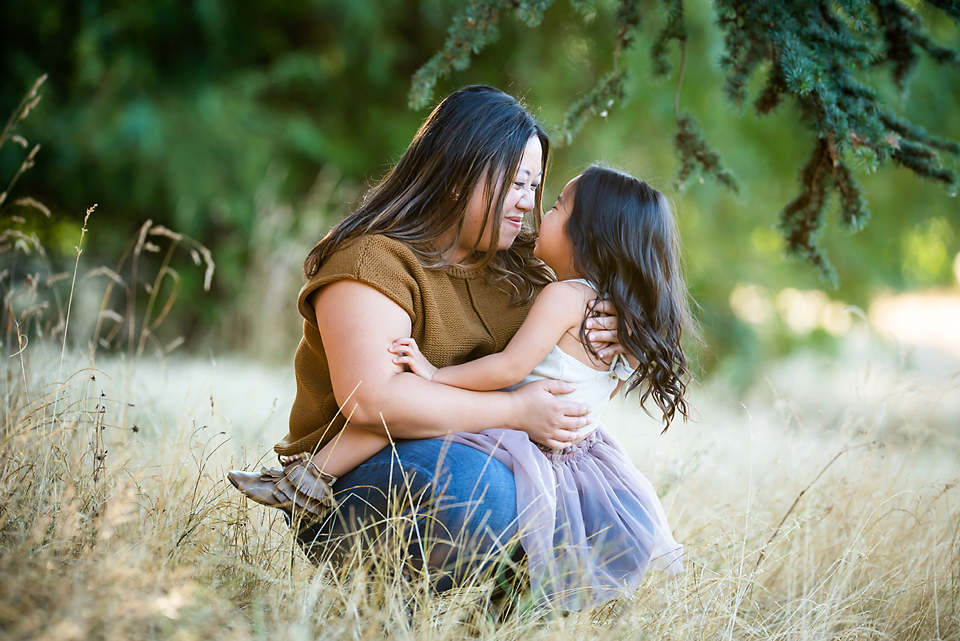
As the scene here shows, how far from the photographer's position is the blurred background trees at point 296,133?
5156 mm

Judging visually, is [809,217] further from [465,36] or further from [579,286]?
[465,36]

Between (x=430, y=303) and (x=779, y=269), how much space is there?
6.17 m

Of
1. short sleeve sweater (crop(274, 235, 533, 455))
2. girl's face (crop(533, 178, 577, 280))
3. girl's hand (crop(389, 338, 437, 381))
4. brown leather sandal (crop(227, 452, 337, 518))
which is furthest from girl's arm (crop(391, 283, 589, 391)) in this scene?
brown leather sandal (crop(227, 452, 337, 518))

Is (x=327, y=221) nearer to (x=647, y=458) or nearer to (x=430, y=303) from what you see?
(x=647, y=458)

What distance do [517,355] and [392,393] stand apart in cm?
33

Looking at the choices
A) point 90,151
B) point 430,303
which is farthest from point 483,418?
point 90,151

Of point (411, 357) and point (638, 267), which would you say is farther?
point (638, 267)

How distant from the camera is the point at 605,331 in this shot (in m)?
1.85

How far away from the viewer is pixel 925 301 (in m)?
11.6

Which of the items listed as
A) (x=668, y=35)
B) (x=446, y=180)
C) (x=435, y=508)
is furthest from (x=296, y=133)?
(x=435, y=508)

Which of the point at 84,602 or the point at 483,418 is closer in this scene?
the point at 84,602

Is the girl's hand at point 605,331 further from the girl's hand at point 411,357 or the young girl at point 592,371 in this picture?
the girl's hand at point 411,357

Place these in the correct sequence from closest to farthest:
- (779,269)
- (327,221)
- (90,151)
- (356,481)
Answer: (356,481)
(90,151)
(327,221)
(779,269)

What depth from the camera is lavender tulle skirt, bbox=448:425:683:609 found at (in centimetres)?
163
